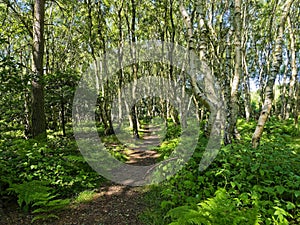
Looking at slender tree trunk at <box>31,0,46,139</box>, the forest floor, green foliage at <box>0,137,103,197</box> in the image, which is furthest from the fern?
slender tree trunk at <box>31,0,46,139</box>

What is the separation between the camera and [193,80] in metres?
6.22

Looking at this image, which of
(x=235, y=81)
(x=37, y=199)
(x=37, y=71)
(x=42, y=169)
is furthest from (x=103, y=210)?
(x=37, y=71)

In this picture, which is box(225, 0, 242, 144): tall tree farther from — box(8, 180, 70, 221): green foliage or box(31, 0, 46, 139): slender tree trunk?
box(31, 0, 46, 139): slender tree trunk

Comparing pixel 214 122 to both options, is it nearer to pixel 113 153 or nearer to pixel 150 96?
pixel 113 153

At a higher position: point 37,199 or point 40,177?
point 40,177

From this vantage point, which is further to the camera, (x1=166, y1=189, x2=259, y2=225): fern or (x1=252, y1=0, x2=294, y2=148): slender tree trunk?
(x1=252, y1=0, x2=294, y2=148): slender tree trunk

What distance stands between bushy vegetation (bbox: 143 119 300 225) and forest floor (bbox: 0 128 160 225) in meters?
0.41

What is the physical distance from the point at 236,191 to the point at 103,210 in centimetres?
288

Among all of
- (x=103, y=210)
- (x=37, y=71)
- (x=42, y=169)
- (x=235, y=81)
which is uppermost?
(x=37, y=71)

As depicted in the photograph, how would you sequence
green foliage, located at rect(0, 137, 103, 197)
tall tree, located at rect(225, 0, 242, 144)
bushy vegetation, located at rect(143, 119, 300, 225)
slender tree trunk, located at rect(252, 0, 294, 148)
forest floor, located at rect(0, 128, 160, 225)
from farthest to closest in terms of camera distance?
tall tree, located at rect(225, 0, 242, 144), slender tree trunk, located at rect(252, 0, 294, 148), green foliage, located at rect(0, 137, 103, 197), forest floor, located at rect(0, 128, 160, 225), bushy vegetation, located at rect(143, 119, 300, 225)

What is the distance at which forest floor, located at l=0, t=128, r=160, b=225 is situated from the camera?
14.3 ft

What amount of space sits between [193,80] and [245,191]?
10.6 ft

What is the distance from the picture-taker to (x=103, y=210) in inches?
193

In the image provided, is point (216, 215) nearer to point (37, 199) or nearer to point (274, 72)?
point (37, 199)
